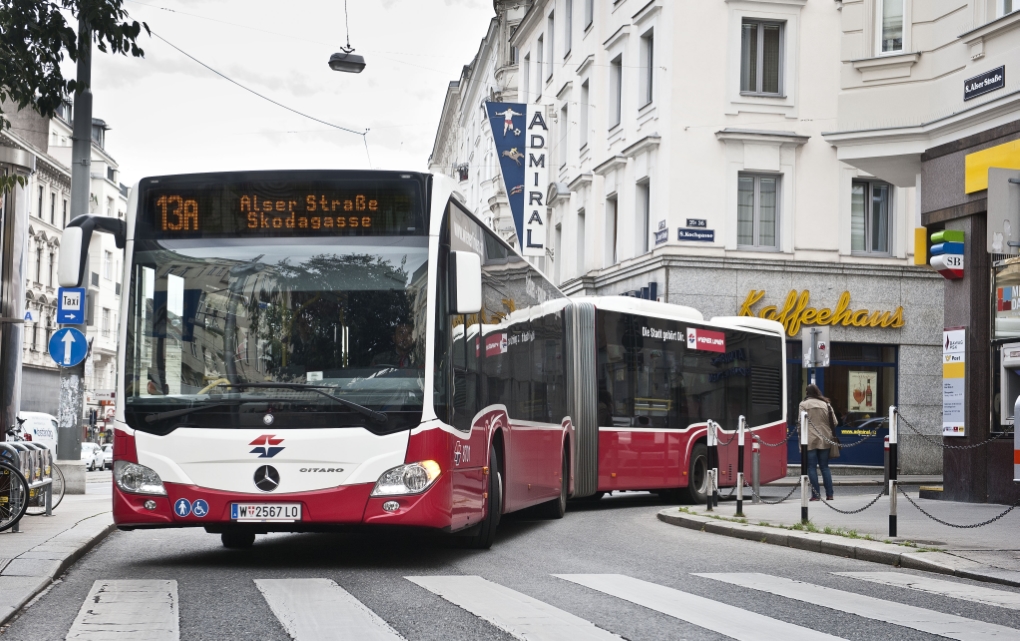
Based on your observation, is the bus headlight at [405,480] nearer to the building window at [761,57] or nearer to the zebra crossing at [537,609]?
the zebra crossing at [537,609]

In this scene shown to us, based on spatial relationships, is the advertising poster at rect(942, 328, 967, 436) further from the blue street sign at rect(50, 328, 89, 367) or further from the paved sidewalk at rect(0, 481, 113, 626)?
the blue street sign at rect(50, 328, 89, 367)

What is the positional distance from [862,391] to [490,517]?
2177cm

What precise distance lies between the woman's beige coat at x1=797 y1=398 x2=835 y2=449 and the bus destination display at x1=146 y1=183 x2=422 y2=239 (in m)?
11.7

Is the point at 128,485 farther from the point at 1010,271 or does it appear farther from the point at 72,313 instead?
the point at 1010,271

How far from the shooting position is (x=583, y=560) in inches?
457

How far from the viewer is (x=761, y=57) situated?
31938 mm

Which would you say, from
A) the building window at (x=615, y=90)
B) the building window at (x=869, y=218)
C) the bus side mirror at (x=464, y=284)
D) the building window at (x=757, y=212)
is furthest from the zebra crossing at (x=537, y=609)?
the building window at (x=615, y=90)

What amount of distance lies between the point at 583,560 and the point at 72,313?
773cm

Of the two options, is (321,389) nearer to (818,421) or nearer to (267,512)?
(267,512)

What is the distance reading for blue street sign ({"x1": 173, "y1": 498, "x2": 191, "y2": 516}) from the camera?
398 inches

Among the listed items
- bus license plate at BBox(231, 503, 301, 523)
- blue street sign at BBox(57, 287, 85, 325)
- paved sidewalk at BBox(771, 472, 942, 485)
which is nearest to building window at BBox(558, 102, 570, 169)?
paved sidewalk at BBox(771, 472, 942, 485)

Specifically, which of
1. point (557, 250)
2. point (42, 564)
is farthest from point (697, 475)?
point (557, 250)

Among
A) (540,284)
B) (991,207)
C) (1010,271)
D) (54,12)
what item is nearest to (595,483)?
(540,284)

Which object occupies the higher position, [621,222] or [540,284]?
[621,222]
